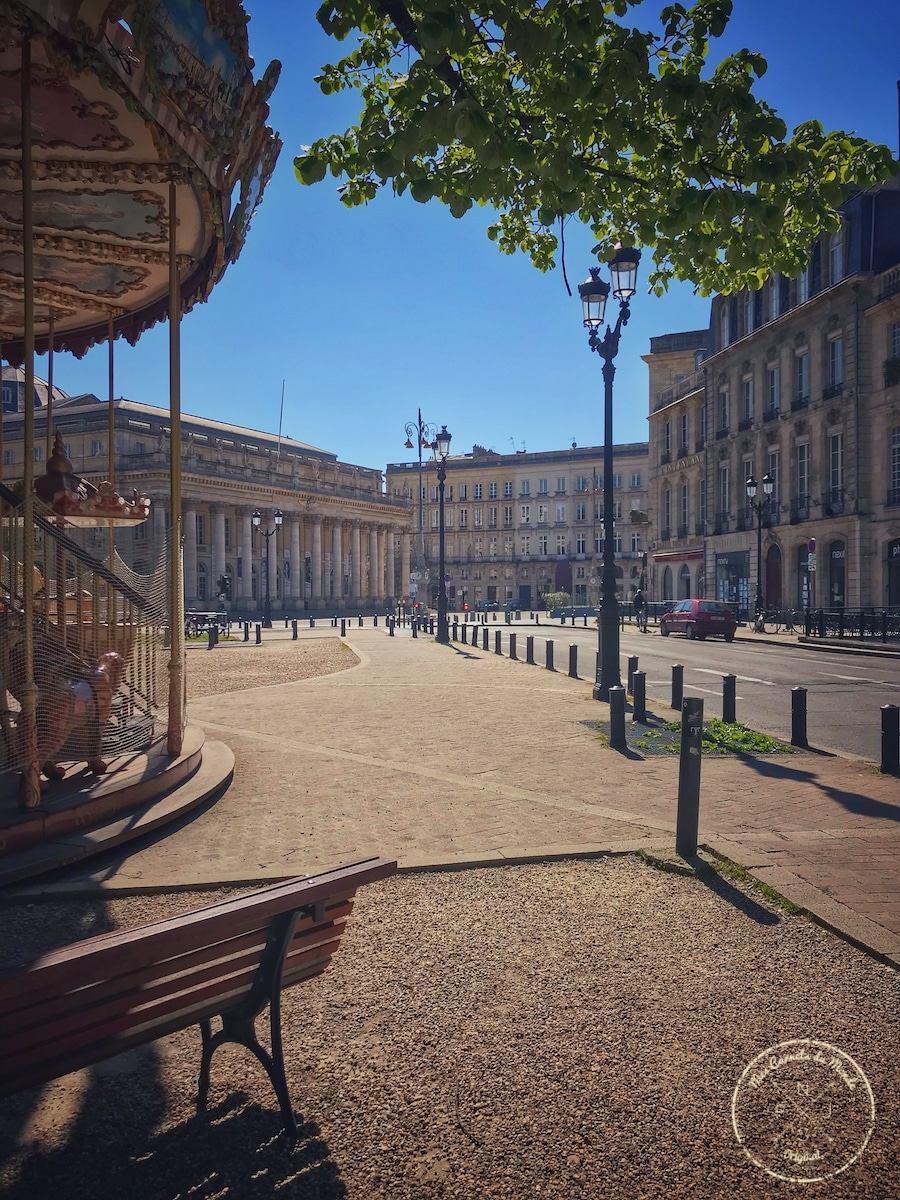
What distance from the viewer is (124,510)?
8648mm

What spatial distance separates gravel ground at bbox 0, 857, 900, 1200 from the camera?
8.29 feet

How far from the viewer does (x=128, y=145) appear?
6.41 metres

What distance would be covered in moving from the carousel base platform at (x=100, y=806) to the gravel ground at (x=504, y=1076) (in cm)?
69

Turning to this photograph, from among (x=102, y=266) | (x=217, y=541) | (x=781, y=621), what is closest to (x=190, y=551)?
(x=217, y=541)

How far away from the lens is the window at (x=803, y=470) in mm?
40312

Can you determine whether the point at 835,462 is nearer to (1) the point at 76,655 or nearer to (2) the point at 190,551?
(1) the point at 76,655

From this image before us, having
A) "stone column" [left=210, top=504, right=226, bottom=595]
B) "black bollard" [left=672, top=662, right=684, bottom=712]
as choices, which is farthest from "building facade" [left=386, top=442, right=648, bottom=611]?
A: "black bollard" [left=672, top=662, right=684, bottom=712]

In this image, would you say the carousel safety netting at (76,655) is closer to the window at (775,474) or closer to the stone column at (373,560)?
the window at (775,474)

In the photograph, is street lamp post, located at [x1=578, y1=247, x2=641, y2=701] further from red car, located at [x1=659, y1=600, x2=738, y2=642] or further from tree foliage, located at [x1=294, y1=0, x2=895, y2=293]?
red car, located at [x1=659, y1=600, x2=738, y2=642]

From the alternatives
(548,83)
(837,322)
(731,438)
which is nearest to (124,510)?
(548,83)

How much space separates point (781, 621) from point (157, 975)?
37259 mm

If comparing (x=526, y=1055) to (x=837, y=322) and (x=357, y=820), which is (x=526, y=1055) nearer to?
(x=357, y=820)

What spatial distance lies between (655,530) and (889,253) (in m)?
24.2

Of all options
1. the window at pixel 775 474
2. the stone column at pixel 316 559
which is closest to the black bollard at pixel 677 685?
Result: the window at pixel 775 474
